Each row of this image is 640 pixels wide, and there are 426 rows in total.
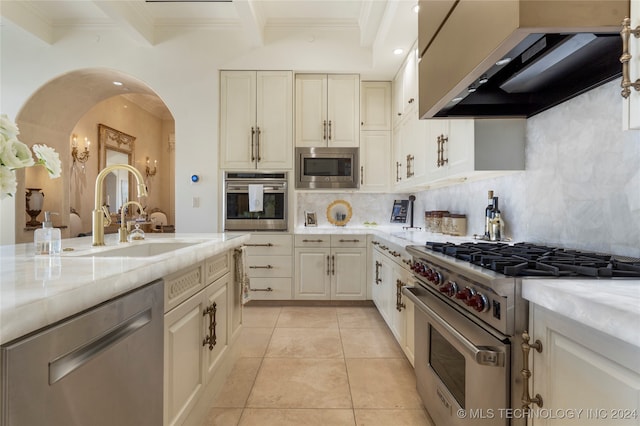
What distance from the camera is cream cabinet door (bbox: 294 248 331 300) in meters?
3.67

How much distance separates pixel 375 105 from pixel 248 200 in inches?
78.3

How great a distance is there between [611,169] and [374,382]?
1.74 meters

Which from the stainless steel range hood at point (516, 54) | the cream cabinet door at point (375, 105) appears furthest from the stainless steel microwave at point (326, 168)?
the stainless steel range hood at point (516, 54)

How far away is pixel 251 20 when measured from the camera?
3.18 m

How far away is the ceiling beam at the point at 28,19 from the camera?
3.20 metres

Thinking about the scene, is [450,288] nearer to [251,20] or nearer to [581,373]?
[581,373]

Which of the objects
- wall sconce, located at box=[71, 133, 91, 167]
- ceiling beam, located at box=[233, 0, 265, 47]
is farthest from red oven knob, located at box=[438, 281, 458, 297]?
wall sconce, located at box=[71, 133, 91, 167]

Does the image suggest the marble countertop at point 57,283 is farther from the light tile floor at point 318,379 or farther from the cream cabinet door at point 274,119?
the cream cabinet door at point 274,119

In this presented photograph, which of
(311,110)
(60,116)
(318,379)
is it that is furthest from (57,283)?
(60,116)

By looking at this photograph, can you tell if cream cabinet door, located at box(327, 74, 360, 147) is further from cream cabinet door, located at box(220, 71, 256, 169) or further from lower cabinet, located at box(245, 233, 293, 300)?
lower cabinet, located at box(245, 233, 293, 300)

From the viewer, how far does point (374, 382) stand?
6.84ft

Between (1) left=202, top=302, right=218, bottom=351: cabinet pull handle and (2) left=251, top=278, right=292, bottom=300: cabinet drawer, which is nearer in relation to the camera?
(1) left=202, top=302, right=218, bottom=351: cabinet pull handle

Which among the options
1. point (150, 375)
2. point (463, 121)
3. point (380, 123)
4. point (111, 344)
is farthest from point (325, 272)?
point (111, 344)

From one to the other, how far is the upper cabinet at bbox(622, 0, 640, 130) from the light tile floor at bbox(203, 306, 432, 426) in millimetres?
1638
